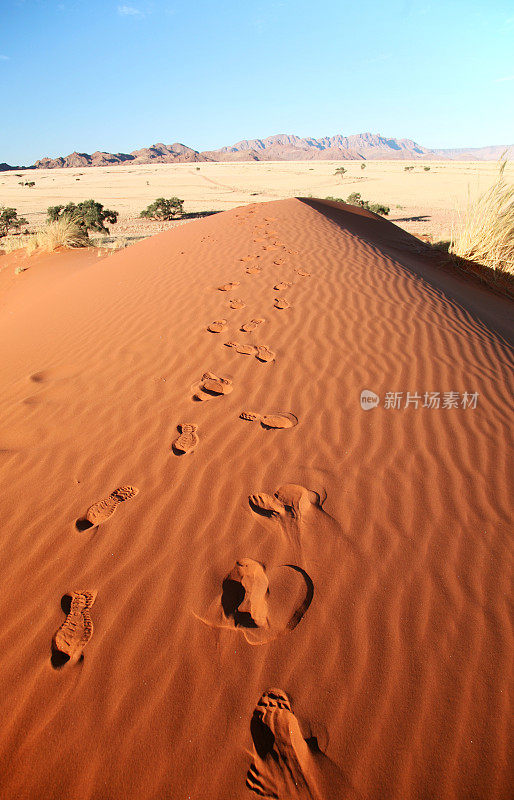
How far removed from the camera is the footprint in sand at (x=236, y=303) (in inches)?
181

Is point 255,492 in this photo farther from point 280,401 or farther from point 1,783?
point 1,783

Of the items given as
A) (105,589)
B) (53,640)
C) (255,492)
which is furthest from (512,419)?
(53,640)

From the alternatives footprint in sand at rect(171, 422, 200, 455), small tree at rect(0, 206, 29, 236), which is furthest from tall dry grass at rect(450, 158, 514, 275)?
small tree at rect(0, 206, 29, 236)

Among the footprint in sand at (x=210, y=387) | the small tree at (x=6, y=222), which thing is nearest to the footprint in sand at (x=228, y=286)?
the footprint in sand at (x=210, y=387)

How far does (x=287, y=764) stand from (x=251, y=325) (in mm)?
3451

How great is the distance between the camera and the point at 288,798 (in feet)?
4.22

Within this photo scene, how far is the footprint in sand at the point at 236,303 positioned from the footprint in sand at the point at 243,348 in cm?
92

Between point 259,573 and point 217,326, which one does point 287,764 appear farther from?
point 217,326

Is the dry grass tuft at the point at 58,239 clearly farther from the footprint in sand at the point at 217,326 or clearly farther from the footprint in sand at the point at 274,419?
the footprint in sand at the point at 274,419

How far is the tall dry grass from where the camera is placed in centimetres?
680

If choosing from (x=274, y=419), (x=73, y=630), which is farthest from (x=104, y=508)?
(x=274, y=419)

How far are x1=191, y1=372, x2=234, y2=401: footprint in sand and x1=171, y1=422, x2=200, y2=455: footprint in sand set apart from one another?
1.16ft

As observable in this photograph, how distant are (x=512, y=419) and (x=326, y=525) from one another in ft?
6.03

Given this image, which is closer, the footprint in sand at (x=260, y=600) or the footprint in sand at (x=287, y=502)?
the footprint in sand at (x=260, y=600)
